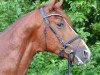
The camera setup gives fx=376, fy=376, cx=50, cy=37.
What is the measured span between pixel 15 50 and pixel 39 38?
0.93ft

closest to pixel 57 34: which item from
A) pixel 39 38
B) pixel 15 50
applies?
pixel 39 38

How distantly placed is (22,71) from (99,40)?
11.9 ft

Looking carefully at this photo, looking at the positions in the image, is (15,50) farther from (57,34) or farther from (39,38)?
(57,34)

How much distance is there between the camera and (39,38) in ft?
12.9

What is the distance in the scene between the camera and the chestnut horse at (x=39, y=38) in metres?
3.85

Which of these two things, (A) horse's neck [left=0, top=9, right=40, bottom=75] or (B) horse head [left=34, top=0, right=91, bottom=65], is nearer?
(A) horse's neck [left=0, top=9, right=40, bottom=75]

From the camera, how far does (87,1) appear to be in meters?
6.96

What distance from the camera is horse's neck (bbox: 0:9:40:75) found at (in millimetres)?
3812

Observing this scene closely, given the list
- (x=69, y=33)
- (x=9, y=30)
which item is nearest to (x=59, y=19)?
(x=69, y=33)

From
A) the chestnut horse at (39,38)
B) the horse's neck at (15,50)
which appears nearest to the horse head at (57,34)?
the chestnut horse at (39,38)

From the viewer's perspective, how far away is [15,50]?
3854mm

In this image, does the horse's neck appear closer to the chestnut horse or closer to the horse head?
the chestnut horse

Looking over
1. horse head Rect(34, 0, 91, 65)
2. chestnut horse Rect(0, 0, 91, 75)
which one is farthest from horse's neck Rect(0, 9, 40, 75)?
horse head Rect(34, 0, 91, 65)

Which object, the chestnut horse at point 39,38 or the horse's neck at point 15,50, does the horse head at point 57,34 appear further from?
the horse's neck at point 15,50
